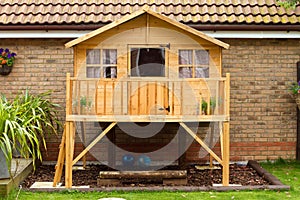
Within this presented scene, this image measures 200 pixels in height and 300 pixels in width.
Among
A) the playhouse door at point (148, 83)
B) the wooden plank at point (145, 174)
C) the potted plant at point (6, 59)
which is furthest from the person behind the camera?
the potted plant at point (6, 59)

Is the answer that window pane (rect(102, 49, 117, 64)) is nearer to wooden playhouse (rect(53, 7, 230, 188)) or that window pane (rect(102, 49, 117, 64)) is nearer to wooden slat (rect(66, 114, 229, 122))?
wooden playhouse (rect(53, 7, 230, 188))

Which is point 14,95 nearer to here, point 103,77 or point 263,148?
point 103,77

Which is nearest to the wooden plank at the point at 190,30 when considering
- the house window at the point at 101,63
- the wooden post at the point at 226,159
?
the house window at the point at 101,63

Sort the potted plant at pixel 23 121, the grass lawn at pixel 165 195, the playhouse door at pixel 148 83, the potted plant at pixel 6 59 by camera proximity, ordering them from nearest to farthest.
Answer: the potted plant at pixel 23 121, the grass lawn at pixel 165 195, the playhouse door at pixel 148 83, the potted plant at pixel 6 59

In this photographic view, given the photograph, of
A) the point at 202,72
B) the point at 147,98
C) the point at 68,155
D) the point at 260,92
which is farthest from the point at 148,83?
the point at 260,92

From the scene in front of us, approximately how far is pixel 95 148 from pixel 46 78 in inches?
73.8

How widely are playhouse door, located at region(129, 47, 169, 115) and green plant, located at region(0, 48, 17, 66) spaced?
2.80m

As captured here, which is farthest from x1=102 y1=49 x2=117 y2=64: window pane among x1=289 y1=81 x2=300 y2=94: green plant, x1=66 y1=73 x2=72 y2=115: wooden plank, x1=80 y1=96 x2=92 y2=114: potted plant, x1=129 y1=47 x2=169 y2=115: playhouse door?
x1=289 y1=81 x2=300 y2=94: green plant

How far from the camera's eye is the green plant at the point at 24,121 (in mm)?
7777

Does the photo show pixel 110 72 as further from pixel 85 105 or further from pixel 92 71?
pixel 85 105

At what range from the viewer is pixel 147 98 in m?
9.22

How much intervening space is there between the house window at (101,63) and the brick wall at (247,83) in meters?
1.38

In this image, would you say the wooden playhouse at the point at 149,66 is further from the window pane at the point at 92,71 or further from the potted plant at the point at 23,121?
the potted plant at the point at 23,121

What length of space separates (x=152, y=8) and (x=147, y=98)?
2.74 meters
